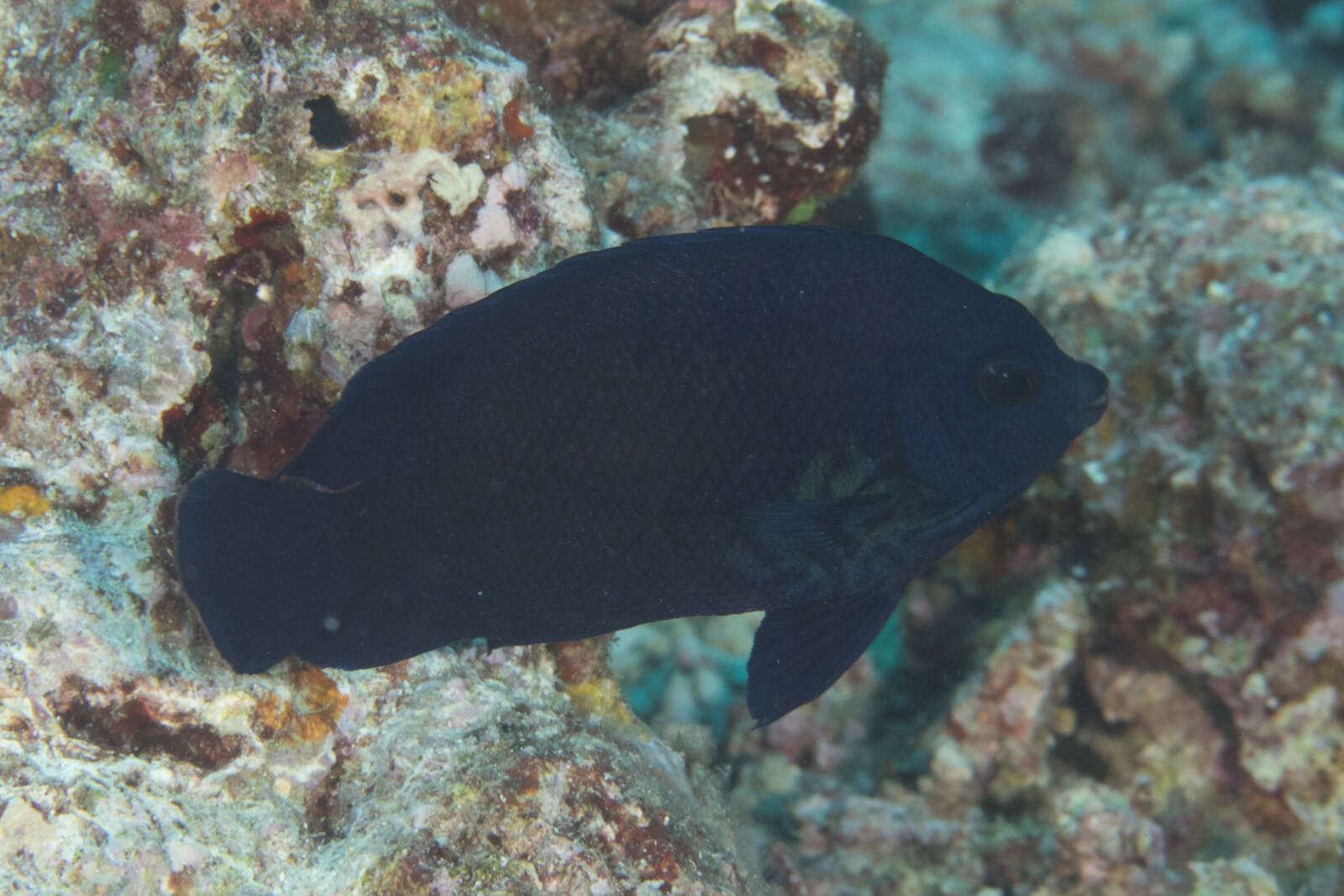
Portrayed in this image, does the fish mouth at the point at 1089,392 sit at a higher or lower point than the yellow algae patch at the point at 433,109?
lower

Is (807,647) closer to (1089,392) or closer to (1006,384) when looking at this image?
(1006,384)

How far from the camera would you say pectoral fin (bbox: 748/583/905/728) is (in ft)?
6.15

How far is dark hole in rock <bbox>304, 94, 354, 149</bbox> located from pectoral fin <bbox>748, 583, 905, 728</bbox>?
1714 millimetres

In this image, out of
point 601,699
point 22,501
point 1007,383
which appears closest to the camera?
point 1007,383

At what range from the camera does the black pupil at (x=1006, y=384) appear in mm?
1883

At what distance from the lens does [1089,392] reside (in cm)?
195

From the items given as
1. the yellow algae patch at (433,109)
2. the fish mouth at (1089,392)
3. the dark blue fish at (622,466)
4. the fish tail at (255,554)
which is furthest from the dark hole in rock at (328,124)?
→ the fish mouth at (1089,392)

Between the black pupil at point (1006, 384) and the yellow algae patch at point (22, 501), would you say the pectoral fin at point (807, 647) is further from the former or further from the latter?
the yellow algae patch at point (22, 501)

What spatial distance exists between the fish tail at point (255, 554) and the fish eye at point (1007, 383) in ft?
4.65

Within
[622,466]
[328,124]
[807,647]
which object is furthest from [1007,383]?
[328,124]

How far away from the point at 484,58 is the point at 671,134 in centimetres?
102

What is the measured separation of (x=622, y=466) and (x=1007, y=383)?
0.89 meters

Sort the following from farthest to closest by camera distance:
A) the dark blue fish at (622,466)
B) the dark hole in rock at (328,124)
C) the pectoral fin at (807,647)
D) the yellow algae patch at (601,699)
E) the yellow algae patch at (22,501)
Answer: the yellow algae patch at (601,699), the dark hole in rock at (328,124), the yellow algae patch at (22,501), the pectoral fin at (807,647), the dark blue fish at (622,466)

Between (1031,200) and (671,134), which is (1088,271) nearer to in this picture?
(671,134)
